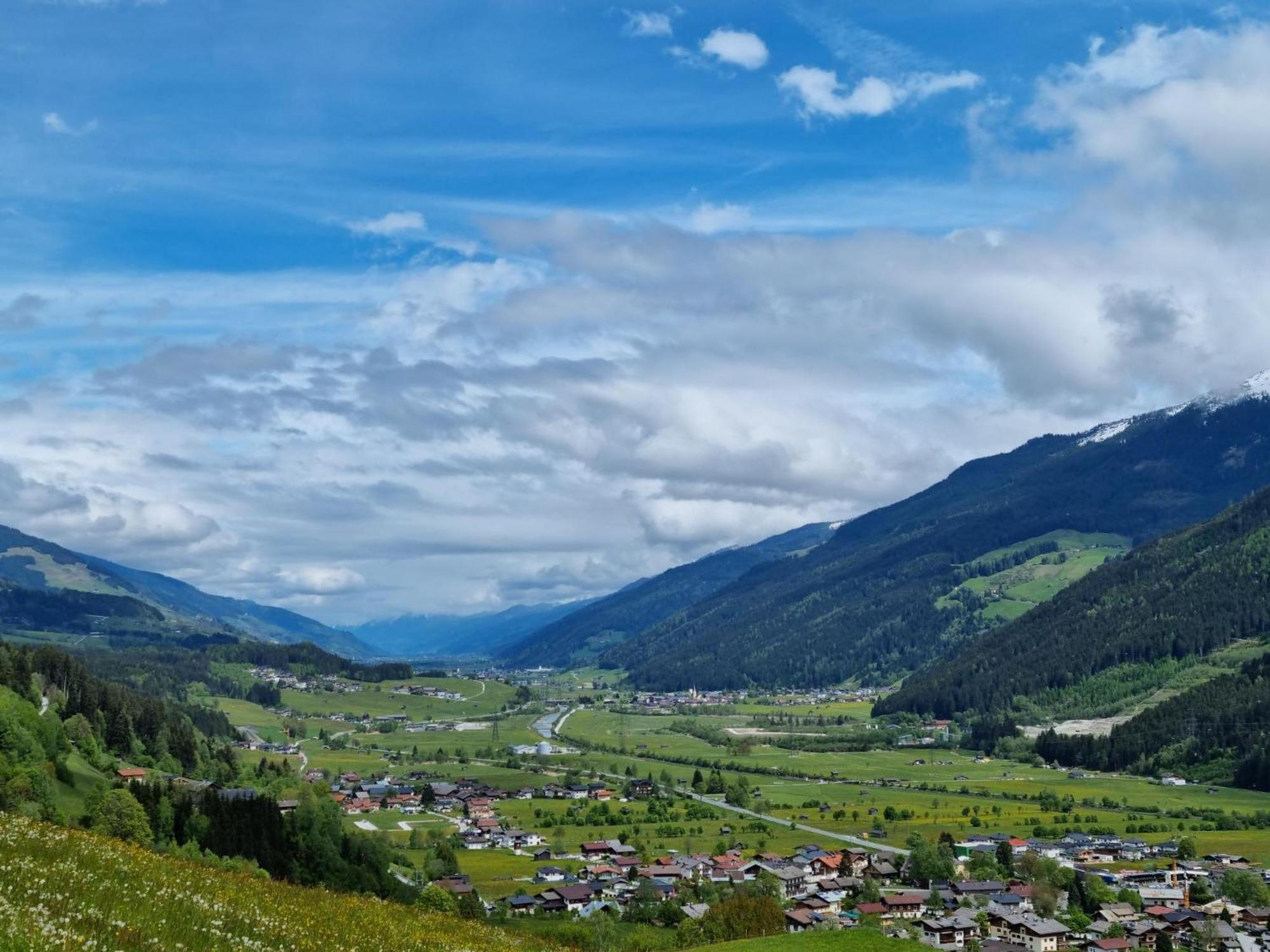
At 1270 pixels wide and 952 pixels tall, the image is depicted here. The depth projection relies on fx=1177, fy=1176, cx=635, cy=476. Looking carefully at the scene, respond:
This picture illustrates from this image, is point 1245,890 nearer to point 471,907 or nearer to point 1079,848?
Answer: point 1079,848

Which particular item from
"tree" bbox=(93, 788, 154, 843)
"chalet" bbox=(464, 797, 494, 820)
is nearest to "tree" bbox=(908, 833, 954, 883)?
"chalet" bbox=(464, 797, 494, 820)

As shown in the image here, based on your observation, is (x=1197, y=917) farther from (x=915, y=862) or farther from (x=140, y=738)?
(x=140, y=738)

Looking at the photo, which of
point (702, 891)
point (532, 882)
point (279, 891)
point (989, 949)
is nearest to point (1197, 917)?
point (989, 949)

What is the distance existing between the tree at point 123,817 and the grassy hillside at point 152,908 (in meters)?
52.9

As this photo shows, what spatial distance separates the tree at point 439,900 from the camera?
78500 millimetres

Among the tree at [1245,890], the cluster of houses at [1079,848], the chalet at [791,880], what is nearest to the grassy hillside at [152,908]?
the chalet at [791,880]

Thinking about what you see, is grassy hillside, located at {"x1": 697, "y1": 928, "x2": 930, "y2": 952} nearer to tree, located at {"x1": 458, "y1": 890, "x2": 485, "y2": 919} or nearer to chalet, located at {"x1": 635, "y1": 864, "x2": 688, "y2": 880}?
tree, located at {"x1": 458, "y1": 890, "x2": 485, "y2": 919}

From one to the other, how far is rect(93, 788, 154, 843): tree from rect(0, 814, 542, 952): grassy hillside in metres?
52.9

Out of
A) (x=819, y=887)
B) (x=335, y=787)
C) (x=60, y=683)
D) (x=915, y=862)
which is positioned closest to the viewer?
(x=819, y=887)

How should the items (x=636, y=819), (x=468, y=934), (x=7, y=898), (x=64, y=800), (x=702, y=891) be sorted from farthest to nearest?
(x=636, y=819) → (x=702, y=891) → (x=64, y=800) → (x=468, y=934) → (x=7, y=898)

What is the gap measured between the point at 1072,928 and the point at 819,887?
22.8 metres

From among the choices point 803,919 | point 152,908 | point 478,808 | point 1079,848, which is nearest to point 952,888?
point 803,919

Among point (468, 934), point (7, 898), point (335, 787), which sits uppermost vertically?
point (7, 898)

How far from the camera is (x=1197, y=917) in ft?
301
